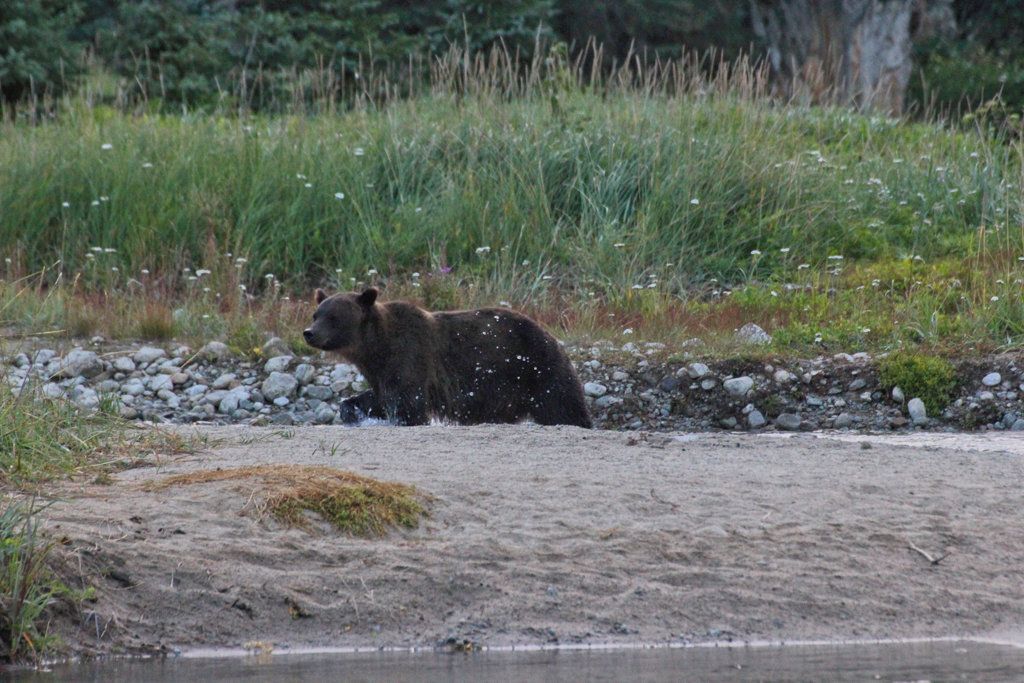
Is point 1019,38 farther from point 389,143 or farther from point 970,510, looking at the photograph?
point 970,510

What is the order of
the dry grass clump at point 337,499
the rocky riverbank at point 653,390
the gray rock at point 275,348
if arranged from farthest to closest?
the gray rock at point 275,348, the rocky riverbank at point 653,390, the dry grass clump at point 337,499

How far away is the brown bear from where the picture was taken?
9703 mm

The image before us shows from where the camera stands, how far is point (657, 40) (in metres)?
27.5

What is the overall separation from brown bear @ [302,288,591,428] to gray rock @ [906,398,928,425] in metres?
2.28

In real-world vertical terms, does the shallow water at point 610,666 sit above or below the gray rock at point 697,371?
above

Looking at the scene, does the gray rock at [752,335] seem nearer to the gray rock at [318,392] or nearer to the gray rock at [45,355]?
the gray rock at [318,392]

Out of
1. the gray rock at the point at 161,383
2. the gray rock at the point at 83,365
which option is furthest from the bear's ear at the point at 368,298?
the gray rock at the point at 83,365

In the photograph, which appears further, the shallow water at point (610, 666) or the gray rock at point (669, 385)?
the gray rock at point (669, 385)

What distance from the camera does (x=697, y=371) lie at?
10.8 meters

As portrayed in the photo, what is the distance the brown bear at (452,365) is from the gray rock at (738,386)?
4.39 ft

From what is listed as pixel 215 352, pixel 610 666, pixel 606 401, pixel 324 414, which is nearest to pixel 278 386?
pixel 324 414

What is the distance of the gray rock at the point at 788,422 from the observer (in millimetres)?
10180

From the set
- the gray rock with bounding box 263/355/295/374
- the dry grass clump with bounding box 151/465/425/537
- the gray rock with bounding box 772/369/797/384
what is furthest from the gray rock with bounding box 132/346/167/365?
the dry grass clump with bounding box 151/465/425/537

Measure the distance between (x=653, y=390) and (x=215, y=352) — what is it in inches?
136
